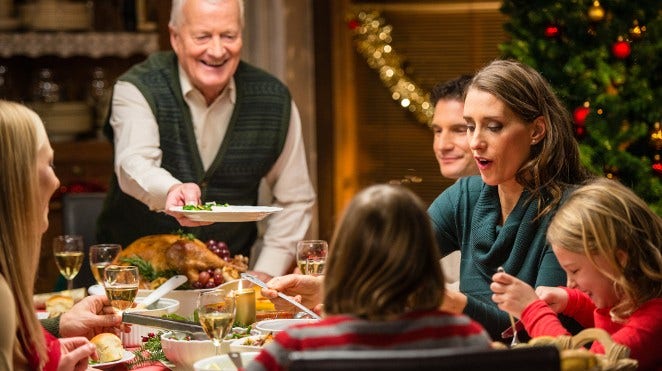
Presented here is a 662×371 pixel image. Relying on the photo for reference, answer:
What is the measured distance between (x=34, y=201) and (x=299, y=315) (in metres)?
0.87

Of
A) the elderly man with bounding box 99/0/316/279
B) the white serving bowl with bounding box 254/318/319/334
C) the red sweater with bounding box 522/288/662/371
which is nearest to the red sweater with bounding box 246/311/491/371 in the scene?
the red sweater with bounding box 522/288/662/371

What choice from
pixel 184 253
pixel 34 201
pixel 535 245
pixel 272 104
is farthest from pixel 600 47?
pixel 34 201

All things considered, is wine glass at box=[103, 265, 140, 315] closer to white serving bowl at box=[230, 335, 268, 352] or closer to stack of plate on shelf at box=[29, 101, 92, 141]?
white serving bowl at box=[230, 335, 268, 352]

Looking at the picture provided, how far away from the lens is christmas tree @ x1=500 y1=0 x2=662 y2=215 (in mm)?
3955

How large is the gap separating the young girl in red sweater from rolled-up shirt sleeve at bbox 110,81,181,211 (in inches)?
66.7

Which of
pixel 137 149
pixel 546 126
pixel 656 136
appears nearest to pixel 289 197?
pixel 137 149

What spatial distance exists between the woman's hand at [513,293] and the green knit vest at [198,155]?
2.02m

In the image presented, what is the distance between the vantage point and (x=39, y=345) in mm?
1933

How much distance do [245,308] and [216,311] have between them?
35 centimetres

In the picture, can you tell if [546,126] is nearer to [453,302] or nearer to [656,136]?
[453,302]

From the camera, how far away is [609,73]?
3965 millimetres

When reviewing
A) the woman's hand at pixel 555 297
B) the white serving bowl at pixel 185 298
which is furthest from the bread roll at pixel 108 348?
the woman's hand at pixel 555 297

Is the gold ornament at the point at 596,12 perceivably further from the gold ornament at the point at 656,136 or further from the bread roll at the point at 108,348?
the bread roll at the point at 108,348

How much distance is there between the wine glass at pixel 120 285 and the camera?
2.55 m
